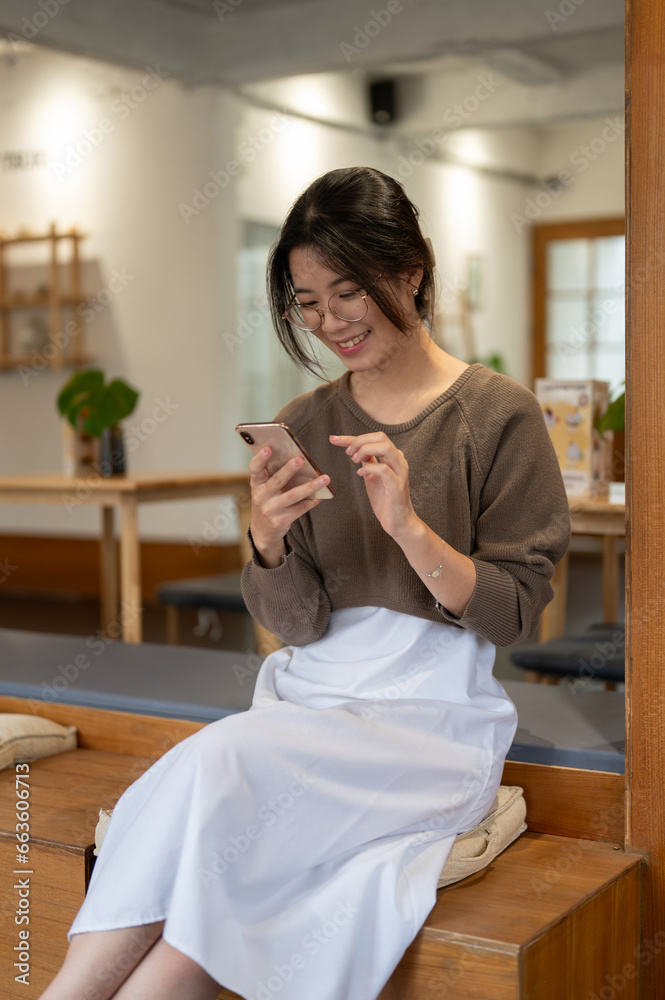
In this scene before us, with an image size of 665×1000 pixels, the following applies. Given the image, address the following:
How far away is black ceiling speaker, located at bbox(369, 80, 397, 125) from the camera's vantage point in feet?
21.6

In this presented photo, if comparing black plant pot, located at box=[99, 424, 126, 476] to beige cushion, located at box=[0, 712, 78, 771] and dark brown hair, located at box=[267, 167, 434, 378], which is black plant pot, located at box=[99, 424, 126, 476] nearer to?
beige cushion, located at box=[0, 712, 78, 771]

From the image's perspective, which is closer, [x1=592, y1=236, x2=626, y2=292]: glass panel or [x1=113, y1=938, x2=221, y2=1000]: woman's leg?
[x1=113, y1=938, x2=221, y2=1000]: woman's leg

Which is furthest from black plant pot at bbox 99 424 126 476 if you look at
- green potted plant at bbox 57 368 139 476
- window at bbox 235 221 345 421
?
window at bbox 235 221 345 421

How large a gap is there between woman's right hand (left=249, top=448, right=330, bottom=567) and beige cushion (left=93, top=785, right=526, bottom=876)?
1.67ft

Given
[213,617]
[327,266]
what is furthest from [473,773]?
[213,617]

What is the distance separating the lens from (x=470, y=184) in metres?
7.59

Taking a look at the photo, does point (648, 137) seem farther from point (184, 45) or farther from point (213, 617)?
point (184, 45)

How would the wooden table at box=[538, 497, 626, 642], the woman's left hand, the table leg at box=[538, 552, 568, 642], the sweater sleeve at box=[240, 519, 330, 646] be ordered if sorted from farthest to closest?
the table leg at box=[538, 552, 568, 642] < the wooden table at box=[538, 497, 626, 642] < the sweater sleeve at box=[240, 519, 330, 646] < the woman's left hand

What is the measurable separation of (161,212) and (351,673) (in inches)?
179

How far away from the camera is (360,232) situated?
156cm

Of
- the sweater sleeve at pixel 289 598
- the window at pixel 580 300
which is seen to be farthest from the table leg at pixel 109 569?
the window at pixel 580 300

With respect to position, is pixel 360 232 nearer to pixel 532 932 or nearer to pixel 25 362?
pixel 532 932

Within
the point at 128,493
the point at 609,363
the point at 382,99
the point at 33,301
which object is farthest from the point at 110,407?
the point at 609,363

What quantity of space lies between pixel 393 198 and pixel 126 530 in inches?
66.2
